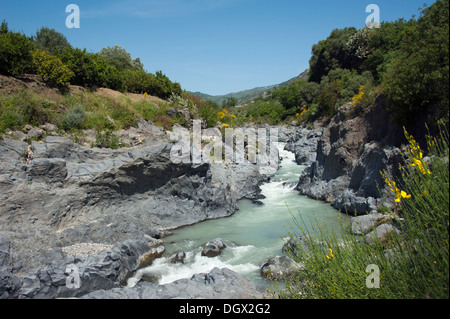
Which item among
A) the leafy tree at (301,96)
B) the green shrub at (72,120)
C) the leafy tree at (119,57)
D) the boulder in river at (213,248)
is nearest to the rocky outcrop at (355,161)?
the boulder in river at (213,248)

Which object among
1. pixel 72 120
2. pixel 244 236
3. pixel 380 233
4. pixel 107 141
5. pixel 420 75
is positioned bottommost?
pixel 244 236

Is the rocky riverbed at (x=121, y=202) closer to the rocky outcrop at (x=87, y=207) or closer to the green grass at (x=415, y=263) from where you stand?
the rocky outcrop at (x=87, y=207)

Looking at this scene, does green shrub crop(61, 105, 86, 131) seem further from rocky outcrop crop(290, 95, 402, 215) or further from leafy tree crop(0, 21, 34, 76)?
rocky outcrop crop(290, 95, 402, 215)

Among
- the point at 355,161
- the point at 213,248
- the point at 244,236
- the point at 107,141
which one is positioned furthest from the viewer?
the point at 107,141

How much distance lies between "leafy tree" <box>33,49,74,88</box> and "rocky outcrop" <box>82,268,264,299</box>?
612 inches

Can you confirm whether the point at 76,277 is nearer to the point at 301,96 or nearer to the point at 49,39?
the point at 49,39

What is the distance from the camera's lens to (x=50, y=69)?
56.6ft

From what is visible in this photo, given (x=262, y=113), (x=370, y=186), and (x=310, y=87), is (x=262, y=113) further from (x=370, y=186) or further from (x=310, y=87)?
(x=370, y=186)

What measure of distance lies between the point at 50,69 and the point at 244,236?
594 inches

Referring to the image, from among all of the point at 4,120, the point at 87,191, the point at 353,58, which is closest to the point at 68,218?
the point at 87,191

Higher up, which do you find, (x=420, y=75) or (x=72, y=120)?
(x=420, y=75)

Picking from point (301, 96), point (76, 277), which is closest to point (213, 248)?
point (76, 277)

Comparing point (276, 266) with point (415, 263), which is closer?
point (415, 263)

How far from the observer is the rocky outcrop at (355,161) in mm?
11359
